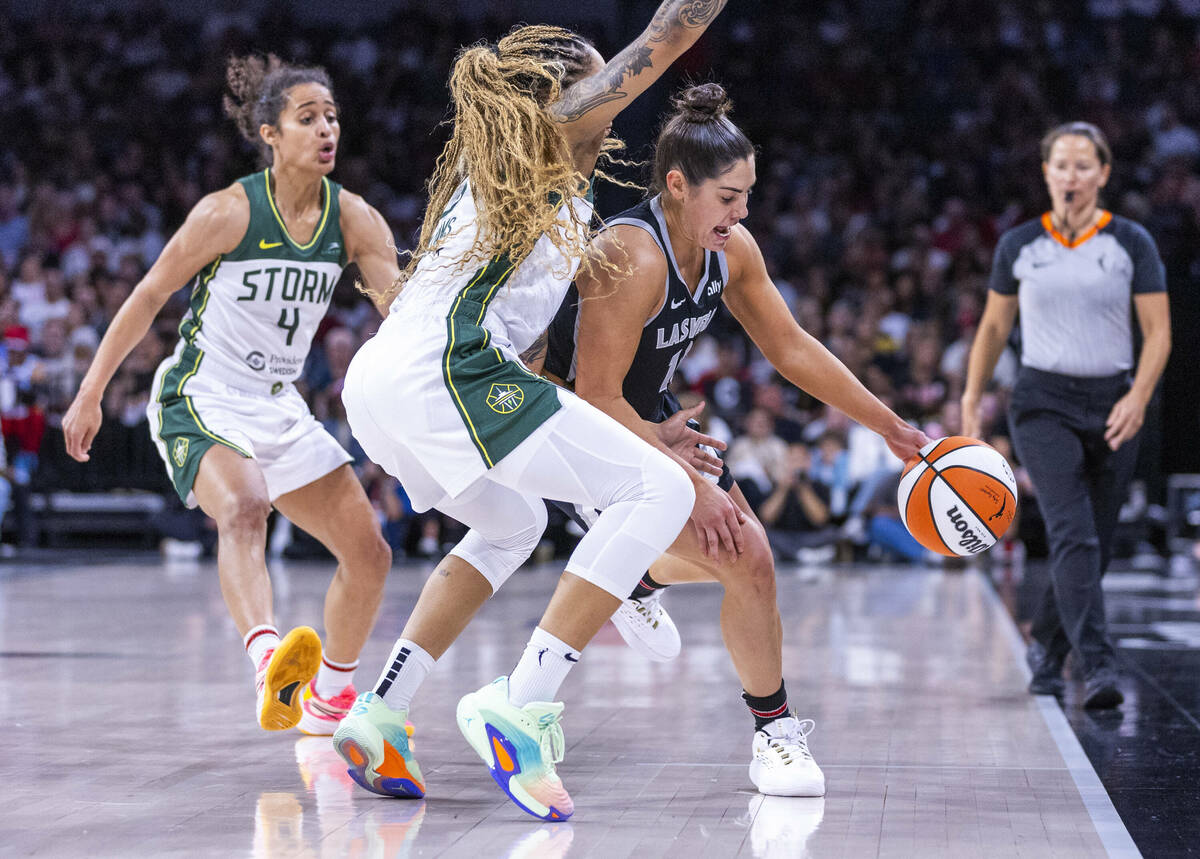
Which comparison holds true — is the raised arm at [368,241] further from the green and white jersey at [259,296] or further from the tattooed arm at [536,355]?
the tattooed arm at [536,355]

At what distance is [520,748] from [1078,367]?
282 centimetres

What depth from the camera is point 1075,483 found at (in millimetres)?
4816

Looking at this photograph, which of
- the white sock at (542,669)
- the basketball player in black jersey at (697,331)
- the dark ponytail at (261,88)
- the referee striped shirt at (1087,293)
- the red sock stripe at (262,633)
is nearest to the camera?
the white sock at (542,669)

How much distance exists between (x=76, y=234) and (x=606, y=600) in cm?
1161

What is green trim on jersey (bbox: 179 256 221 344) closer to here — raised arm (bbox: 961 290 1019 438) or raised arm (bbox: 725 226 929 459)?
raised arm (bbox: 725 226 929 459)

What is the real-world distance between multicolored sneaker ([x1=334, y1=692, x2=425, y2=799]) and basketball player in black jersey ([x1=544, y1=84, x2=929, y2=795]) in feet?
2.48

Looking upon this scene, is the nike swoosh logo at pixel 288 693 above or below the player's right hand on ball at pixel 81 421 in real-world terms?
below

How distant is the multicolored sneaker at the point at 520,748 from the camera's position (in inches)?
117

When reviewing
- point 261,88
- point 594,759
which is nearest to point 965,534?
point 594,759

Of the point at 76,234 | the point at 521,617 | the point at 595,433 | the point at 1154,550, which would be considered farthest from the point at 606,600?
the point at 76,234

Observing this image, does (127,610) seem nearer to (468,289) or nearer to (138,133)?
(468,289)

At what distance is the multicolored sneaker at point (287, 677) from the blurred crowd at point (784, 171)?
6939mm

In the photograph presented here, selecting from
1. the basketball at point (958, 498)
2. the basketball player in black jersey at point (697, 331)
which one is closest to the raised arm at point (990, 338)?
the basketball at point (958, 498)

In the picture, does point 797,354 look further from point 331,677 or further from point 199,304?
point 199,304
